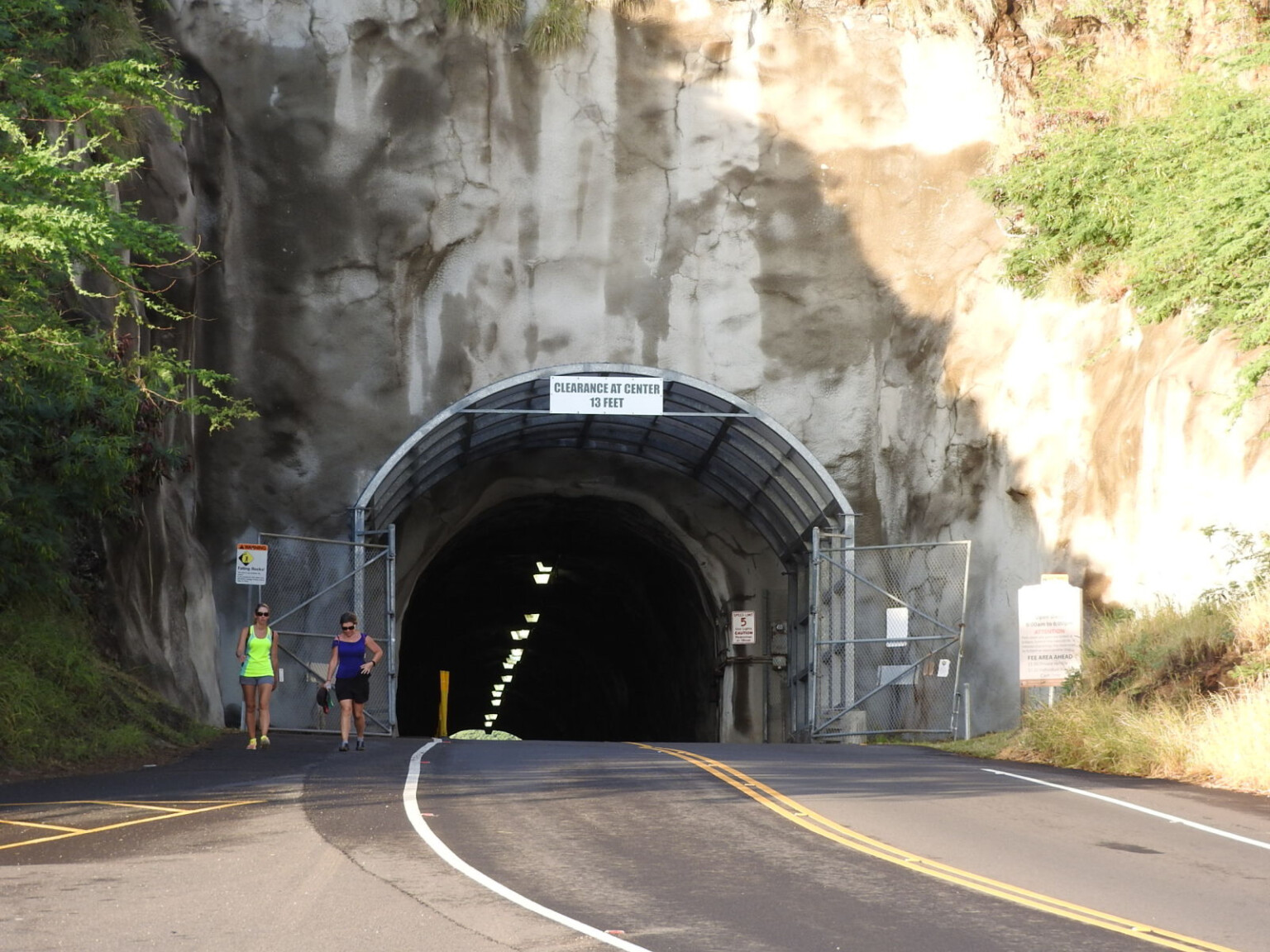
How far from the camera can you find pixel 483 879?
9.07m

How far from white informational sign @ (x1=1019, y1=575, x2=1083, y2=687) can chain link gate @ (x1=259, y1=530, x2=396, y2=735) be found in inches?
410

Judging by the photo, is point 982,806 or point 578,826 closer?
point 578,826

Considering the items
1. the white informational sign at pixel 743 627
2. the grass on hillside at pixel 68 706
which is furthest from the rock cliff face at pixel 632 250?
the grass on hillside at pixel 68 706

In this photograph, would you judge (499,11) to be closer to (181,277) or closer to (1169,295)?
(181,277)

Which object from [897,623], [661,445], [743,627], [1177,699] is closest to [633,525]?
[743,627]

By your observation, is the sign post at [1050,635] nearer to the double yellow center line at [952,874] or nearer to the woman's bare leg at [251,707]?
the double yellow center line at [952,874]

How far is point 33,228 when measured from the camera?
48.4 ft

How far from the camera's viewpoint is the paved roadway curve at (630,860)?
25.6ft

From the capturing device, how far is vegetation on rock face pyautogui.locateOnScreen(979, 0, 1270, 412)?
2056cm

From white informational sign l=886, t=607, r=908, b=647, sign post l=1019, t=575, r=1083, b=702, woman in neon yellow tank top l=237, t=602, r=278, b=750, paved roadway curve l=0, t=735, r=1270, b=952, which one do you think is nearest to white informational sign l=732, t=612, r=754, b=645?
white informational sign l=886, t=607, r=908, b=647

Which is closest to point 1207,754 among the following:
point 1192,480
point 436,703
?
point 1192,480

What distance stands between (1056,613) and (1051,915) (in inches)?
515

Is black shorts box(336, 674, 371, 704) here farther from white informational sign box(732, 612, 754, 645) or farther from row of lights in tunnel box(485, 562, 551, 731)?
row of lights in tunnel box(485, 562, 551, 731)

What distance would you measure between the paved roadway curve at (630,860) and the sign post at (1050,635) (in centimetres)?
536
